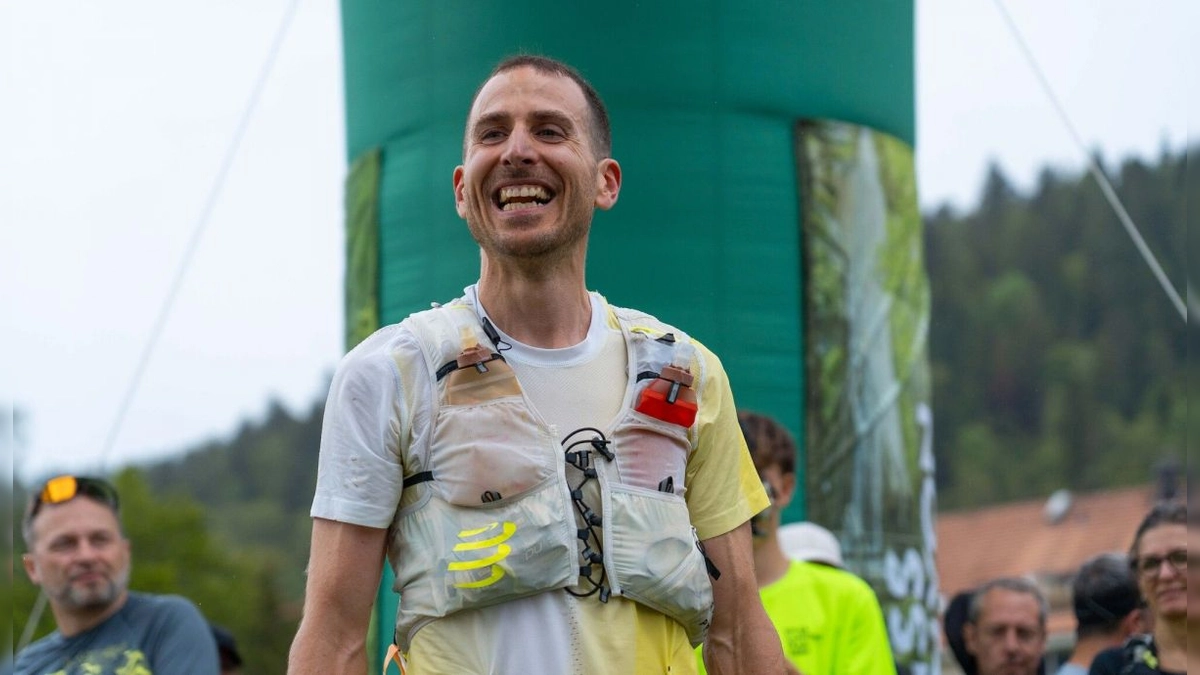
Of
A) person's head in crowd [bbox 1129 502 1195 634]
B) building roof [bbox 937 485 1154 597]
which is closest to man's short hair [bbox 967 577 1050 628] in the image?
person's head in crowd [bbox 1129 502 1195 634]

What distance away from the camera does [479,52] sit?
587 centimetres

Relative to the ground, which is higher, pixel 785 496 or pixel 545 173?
pixel 545 173

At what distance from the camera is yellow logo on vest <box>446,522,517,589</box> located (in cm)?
242

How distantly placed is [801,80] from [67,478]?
9.13 ft

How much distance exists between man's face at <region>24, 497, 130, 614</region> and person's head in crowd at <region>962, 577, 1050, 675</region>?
9.11ft

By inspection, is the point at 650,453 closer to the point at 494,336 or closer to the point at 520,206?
the point at 494,336

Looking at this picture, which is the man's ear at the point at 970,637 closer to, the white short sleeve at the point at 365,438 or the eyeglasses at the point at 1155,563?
the eyeglasses at the point at 1155,563

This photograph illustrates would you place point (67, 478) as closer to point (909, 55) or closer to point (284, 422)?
point (909, 55)

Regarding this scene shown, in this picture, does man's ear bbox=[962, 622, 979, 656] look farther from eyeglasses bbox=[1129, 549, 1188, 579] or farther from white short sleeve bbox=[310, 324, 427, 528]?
white short sleeve bbox=[310, 324, 427, 528]

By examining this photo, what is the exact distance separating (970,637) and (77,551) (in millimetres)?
2920

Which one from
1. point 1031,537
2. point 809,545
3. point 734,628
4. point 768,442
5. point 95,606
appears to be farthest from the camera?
point 1031,537

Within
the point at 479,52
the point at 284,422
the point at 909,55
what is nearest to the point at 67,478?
the point at 479,52

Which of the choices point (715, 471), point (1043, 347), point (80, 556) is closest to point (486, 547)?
point (715, 471)

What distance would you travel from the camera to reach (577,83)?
2725 mm
